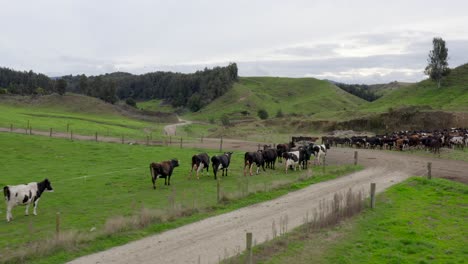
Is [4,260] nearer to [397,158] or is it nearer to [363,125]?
[397,158]

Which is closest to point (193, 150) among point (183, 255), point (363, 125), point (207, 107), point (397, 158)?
point (397, 158)

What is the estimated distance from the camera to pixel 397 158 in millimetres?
41125

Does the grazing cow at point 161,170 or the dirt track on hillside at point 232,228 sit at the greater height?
the grazing cow at point 161,170

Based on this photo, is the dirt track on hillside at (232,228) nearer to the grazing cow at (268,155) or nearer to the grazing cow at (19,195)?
the grazing cow at (268,155)

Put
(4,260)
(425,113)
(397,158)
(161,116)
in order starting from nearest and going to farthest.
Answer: (4,260), (397,158), (425,113), (161,116)

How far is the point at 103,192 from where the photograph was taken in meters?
24.3

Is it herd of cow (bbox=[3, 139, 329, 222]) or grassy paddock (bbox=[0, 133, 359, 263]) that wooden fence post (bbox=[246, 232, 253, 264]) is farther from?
herd of cow (bbox=[3, 139, 329, 222])

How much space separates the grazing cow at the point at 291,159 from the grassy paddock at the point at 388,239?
11.5 meters

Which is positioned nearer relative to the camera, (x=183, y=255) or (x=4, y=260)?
→ (x=4, y=260)

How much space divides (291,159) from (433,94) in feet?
312

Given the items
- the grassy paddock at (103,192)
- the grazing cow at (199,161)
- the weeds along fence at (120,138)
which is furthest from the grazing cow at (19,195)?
the weeds along fence at (120,138)

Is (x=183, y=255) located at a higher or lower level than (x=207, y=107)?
lower

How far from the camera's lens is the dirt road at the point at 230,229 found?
14.2 meters

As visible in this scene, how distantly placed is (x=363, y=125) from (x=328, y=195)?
65.0 metres
